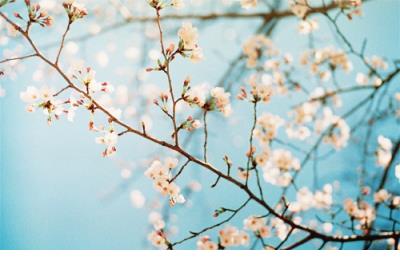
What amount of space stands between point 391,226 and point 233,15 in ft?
3.78

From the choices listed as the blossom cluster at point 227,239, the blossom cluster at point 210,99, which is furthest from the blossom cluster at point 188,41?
the blossom cluster at point 227,239

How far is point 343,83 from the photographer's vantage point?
6.43 feet

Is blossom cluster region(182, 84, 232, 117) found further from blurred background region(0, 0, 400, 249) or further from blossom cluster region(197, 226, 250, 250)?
blossom cluster region(197, 226, 250, 250)

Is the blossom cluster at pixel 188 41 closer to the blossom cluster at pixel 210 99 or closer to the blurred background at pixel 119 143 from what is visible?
the blossom cluster at pixel 210 99

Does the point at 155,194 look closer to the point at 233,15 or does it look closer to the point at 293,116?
the point at 293,116

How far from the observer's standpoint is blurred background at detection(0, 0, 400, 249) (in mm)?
1822

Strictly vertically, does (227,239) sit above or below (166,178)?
below

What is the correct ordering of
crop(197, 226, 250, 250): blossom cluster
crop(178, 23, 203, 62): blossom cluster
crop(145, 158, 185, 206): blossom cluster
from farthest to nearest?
crop(197, 226, 250, 250): blossom cluster < crop(145, 158, 185, 206): blossom cluster < crop(178, 23, 203, 62): blossom cluster

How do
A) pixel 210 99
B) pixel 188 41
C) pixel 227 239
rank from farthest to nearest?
pixel 227 239 < pixel 210 99 < pixel 188 41

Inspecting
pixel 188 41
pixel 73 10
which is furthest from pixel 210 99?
pixel 73 10

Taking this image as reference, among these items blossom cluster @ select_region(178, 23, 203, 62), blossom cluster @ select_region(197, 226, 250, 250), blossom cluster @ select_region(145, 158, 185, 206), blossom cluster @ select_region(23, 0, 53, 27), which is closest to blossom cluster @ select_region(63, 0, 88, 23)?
blossom cluster @ select_region(23, 0, 53, 27)

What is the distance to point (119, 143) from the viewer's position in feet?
6.13

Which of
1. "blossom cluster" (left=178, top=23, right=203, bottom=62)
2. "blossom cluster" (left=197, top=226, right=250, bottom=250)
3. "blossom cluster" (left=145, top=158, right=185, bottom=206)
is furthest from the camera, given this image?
"blossom cluster" (left=197, top=226, right=250, bottom=250)

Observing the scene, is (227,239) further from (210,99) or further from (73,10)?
(73,10)
